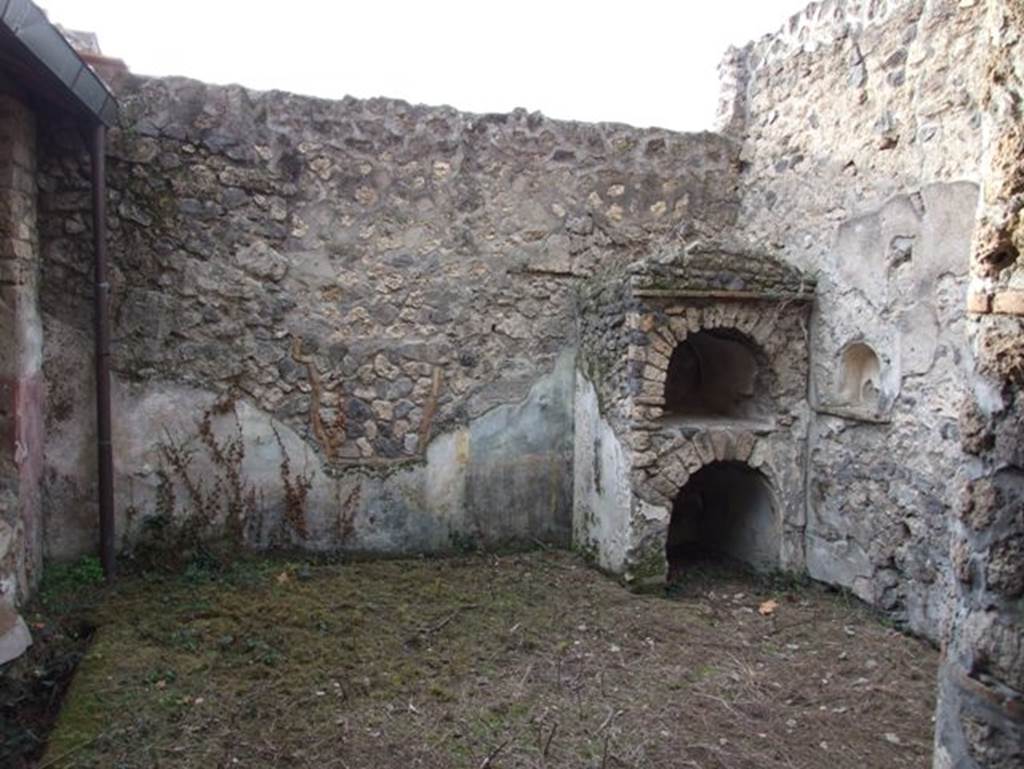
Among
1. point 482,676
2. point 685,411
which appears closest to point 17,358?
point 482,676

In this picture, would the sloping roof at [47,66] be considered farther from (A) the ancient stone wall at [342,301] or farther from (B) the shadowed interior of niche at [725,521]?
(B) the shadowed interior of niche at [725,521]

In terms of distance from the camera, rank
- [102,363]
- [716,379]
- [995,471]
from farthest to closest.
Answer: [716,379], [102,363], [995,471]

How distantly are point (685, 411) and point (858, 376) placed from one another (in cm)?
140

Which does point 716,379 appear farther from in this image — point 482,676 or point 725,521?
point 482,676

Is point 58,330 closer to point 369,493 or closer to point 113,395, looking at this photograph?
point 113,395

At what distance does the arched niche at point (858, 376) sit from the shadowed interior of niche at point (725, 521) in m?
0.87

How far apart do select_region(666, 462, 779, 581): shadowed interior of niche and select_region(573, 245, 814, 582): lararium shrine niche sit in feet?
0.05

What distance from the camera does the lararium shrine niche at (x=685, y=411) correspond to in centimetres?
512

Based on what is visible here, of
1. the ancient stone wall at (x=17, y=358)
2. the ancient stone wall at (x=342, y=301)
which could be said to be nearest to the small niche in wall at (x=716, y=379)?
the ancient stone wall at (x=342, y=301)

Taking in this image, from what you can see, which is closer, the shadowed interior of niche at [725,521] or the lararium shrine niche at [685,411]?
the lararium shrine niche at [685,411]

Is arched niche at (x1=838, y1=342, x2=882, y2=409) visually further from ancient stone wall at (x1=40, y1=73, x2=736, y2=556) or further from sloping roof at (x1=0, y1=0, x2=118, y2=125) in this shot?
sloping roof at (x1=0, y1=0, x2=118, y2=125)

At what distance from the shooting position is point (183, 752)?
3.17m

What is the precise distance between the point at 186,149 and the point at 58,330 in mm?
1503

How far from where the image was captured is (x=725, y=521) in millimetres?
6223
